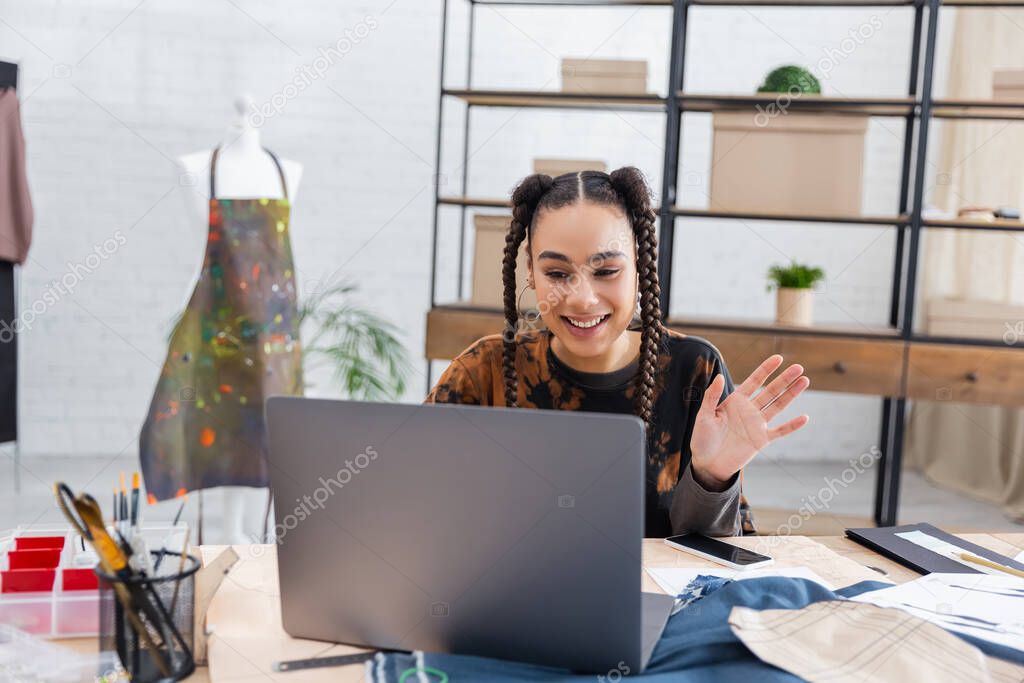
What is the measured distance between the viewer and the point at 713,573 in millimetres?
1065

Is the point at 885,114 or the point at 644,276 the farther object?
the point at 885,114

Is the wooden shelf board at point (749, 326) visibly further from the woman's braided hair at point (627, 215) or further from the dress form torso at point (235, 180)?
the woman's braided hair at point (627, 215)

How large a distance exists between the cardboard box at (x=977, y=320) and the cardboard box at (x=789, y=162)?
1.33 feet

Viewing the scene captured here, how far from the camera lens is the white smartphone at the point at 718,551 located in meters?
1.10

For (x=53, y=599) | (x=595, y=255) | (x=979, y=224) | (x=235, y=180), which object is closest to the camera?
(x=53, y=599)

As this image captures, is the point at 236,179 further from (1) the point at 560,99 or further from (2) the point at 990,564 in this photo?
(2) the point at 990,564

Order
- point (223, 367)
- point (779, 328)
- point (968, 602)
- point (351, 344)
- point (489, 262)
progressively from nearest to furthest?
point (968, 602), point (223, 367), point (779, 328), point (489, 262), point (351, 344)

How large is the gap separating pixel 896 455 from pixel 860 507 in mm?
938

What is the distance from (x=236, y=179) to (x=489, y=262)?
0.88 m

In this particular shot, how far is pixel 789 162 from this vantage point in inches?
110

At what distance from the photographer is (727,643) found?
0.79m

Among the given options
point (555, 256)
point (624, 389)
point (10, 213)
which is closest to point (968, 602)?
point (624, 389)

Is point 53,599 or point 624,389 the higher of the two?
point 624,389

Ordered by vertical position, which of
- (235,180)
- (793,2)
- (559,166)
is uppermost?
(793,2)
